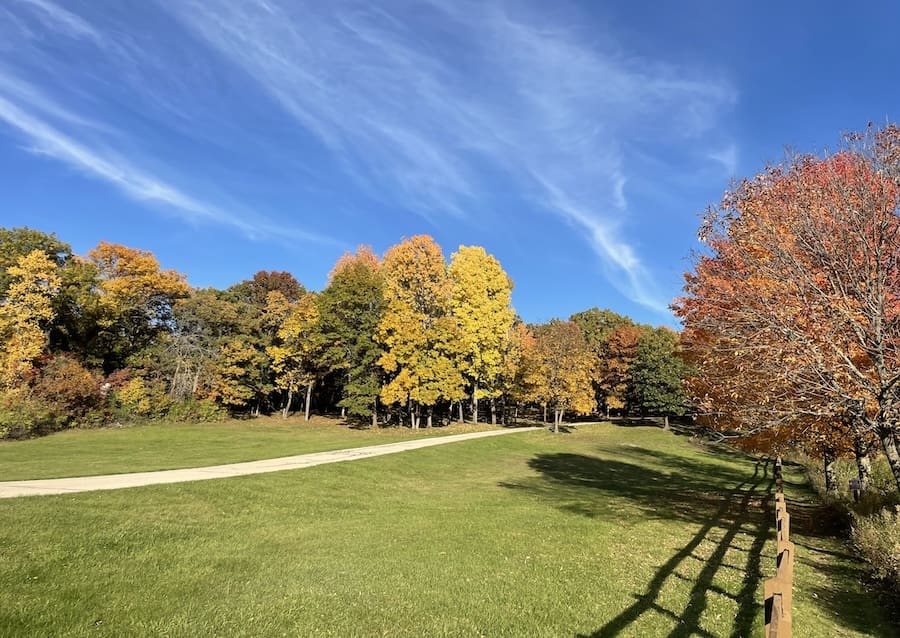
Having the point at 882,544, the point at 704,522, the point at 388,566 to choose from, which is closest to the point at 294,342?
the point at 704,522

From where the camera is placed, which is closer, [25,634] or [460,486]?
[25,634]

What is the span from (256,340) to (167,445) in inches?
734

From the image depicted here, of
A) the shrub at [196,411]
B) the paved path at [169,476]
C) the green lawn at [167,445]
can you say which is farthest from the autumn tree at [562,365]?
the shrub at [196,411]

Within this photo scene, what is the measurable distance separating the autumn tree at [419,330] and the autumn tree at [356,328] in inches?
40.7

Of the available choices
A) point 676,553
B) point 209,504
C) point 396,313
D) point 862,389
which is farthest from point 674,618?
point 396,313

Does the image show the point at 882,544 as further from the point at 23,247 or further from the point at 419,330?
the point at 23,247

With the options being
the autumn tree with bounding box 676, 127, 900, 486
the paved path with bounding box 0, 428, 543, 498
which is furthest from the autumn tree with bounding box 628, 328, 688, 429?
the autumn tree with bounding box 676, 127, 900, 486

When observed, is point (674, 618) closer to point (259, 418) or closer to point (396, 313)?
point (396, 313)

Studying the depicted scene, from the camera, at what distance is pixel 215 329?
4450 centimetres

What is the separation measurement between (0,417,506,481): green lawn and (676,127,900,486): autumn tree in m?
18.5

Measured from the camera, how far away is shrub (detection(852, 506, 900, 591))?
7891mm

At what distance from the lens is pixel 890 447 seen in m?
8.56

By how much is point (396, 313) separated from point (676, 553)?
30.2m

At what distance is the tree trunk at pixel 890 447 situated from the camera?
8.08 metres
